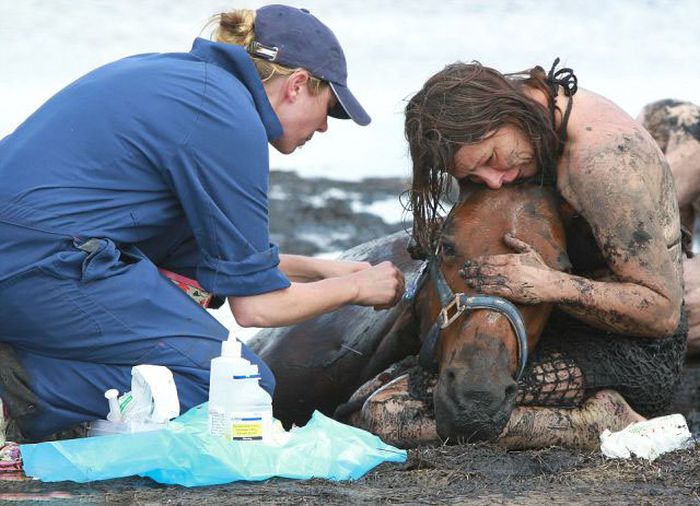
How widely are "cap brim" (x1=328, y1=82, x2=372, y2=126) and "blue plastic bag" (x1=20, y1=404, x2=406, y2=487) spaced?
1.25 metres

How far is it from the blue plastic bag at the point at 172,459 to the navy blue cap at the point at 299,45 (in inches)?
51.0

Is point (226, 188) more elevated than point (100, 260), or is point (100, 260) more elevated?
point (226, 188)

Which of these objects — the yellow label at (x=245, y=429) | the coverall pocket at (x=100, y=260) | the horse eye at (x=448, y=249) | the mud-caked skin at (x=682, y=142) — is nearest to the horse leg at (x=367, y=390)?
the horse eye at (x=448, y=249)

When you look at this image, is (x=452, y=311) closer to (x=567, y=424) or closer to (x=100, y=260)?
(x=567, y=424)

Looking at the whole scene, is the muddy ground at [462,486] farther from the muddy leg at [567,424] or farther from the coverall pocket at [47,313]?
the coverall pocket at [47,313]

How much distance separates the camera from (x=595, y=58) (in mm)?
20484

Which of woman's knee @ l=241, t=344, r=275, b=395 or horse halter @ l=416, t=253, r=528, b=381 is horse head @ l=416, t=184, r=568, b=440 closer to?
horse halter @ l=416, t=253, r=528, b=381

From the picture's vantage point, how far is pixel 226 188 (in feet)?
15.9

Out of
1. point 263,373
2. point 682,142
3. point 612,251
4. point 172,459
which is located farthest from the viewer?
point 682,142

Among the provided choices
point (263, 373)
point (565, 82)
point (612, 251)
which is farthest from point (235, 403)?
point (565, 82)

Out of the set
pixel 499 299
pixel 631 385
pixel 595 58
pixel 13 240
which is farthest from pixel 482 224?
pixel 595 58

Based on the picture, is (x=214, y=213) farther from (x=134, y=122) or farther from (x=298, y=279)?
(x=298, y=279)

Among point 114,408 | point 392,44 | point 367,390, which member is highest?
point 114,408

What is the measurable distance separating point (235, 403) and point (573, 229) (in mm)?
1595
